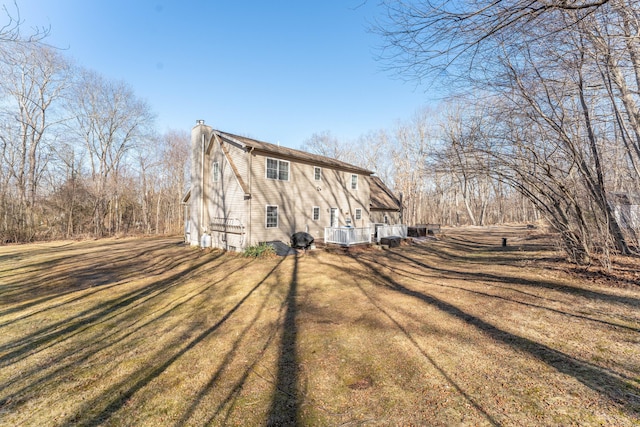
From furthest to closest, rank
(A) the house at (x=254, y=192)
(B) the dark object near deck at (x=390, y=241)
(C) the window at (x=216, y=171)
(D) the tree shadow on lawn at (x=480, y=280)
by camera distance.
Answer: (B) the dark object near deck at (x=390, y=241), (C) the window at (x=216, y=171), (A) the house at (x=254, y=192), (D) the tree shadow on lawn at (x=480, y=280)

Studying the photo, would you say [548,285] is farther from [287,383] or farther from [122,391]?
[122,391]

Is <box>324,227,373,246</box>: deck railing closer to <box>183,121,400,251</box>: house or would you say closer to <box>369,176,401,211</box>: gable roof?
<box>183,121,400,251</box>: house

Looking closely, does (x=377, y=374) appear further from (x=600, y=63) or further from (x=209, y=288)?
(x=600, y=63)

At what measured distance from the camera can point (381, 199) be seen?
24.4m

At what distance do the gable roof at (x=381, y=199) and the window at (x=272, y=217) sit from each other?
1034cm

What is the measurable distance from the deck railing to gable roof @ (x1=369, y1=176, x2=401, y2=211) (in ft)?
23.3

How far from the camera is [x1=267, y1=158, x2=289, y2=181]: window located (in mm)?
14315

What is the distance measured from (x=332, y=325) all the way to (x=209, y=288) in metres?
4.67

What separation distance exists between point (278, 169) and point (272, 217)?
2.85 m

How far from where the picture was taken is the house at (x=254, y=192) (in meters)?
13.4

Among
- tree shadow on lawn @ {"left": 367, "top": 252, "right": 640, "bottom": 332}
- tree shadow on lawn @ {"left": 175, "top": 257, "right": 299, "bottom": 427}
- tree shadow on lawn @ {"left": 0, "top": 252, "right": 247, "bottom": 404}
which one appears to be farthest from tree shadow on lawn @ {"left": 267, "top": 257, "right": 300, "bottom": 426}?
tree shadow on lawn @ {"left": 367, "top": 252, "right": 640, "bottom": 332}

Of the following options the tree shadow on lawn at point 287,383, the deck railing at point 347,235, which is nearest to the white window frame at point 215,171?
the deck railing at point 347,235

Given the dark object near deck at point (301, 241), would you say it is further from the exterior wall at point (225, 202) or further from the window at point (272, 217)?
the exterior wall at point (225, 202)

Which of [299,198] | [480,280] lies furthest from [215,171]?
[480,280]
